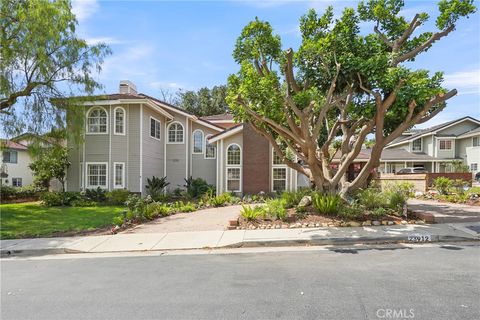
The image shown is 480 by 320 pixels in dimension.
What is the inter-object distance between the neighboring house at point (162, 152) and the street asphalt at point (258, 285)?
13089 millimetres

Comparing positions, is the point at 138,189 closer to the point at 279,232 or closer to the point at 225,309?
the point at 279,232

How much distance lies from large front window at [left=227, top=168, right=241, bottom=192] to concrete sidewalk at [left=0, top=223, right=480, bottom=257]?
1118cm

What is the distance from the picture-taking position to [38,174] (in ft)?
71.6

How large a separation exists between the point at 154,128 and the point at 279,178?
8.75 meters

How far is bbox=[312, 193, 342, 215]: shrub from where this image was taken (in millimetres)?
11555

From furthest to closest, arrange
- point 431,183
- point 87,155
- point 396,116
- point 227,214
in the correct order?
point 431,183, point 87,155, point 227,214, point 396,116

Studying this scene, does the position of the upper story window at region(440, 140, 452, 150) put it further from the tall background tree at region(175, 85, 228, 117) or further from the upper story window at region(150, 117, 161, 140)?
the upper story window at region(150, 117, 161, 140)

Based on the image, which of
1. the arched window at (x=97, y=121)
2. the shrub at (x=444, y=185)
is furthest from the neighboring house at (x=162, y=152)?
the shrub at (x=444, y=185)

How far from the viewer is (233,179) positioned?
2200 centimetres

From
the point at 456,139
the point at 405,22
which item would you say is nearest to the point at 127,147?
the point at 405,22

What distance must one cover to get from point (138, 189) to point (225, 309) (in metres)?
17.3

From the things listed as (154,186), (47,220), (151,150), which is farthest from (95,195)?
(47,220)

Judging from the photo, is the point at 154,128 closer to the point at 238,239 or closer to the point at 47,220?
the point at 47,220

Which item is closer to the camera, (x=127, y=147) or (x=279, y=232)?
(x=279, y=232)
